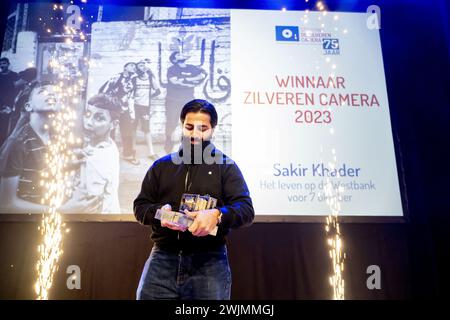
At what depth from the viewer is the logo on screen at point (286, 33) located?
2471 mm

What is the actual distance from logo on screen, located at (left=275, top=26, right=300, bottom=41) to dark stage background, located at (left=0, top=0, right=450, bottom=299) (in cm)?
73

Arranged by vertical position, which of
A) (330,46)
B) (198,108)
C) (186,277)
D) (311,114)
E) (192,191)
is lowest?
(186,277)

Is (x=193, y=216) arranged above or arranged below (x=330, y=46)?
below

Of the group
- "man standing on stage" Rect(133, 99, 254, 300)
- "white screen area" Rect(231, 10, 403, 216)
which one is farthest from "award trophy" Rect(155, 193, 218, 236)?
"white screen area" Rect(231, 10, 403, 216)

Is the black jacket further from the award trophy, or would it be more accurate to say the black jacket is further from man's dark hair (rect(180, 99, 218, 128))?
man's dark hair (rect(180, 99, 218, 128))

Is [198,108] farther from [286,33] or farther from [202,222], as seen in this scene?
[286,33]

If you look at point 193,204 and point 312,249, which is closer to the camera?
point 193,204

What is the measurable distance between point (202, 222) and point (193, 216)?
0.04 m

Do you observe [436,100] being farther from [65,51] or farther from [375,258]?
[65,51]

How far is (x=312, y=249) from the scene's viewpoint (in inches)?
88.4

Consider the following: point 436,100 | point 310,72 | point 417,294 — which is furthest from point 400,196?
point 310,72

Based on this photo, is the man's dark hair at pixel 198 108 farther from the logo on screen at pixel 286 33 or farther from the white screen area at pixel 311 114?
the logo on screen at pixel 286 33

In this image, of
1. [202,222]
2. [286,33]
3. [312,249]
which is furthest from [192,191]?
[286,33]

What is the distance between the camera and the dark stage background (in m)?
2.15
